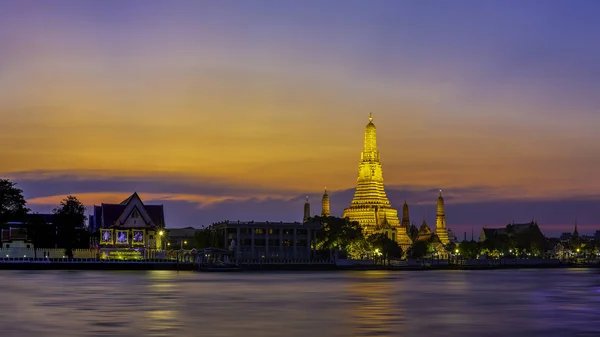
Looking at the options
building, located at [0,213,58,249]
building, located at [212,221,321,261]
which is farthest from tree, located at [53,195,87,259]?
building, located at [212,221,321,261]

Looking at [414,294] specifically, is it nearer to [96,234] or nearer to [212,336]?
[212,336]

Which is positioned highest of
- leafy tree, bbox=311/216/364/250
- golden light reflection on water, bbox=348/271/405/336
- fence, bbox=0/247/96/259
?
leafy tree, bbox=311/216/364/250

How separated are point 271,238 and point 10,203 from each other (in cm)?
5039

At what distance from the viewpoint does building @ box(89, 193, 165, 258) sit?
158 m

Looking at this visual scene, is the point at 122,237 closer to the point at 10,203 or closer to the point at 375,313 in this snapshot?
the point at 10,203

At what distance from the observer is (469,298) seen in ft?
235

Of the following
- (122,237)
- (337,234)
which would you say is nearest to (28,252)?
(122,237)

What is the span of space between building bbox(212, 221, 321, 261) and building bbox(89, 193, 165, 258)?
2089cm

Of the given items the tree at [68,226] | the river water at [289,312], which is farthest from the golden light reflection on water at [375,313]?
the tree at [68,226]

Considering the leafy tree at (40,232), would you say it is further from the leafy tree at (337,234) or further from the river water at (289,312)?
the river water at (289,312)

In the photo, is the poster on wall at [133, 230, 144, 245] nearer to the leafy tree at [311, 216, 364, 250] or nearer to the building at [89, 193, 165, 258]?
the building at [89, 193, 165, 258]

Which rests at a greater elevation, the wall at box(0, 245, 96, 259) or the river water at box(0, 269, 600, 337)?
the wall at box(0, 245, 96, 259)

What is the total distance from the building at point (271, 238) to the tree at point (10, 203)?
39721 mm

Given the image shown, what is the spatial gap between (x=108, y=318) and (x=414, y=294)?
112 ft
